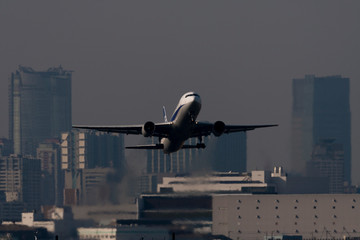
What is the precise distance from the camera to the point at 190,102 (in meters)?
149

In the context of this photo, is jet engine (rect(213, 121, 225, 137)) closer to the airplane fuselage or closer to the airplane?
the airplane

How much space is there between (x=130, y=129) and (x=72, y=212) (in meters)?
41.4

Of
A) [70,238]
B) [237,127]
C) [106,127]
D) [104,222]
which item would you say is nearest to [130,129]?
[106,127]

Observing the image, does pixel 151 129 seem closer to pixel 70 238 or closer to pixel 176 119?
pixel 176 119

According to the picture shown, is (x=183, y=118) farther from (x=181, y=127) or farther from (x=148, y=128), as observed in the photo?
(x=148, y=128)

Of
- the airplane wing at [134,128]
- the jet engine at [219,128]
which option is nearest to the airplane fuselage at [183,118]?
the airplane wing at [134,128]

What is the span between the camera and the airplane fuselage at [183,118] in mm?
148875

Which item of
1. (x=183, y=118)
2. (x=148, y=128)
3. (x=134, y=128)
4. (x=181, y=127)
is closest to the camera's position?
(x=148, y=128)

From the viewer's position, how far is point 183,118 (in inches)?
5920

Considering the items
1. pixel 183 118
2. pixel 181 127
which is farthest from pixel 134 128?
pixel 183 118

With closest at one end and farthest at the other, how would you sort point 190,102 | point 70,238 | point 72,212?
point 190,102 → point 70,238 → point 72,212

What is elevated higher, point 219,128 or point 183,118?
point 183,118

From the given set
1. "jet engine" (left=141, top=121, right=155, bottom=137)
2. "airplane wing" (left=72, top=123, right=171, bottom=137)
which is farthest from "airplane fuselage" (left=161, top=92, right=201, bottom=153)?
"jet engine" (left=141, top=121, right=155, bottom=137)

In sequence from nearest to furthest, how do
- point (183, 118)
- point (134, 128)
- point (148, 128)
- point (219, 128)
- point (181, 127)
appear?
point (219, 128) → point (148, 128) → point (183, 118) → point (181, 127) → point (134, 128)
